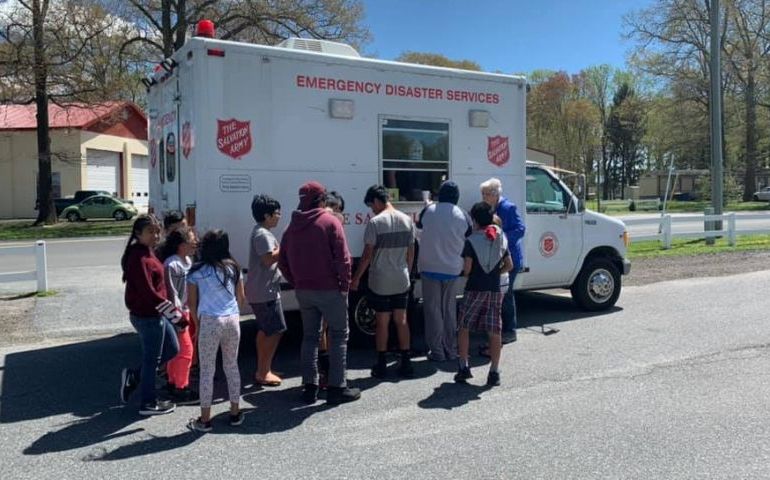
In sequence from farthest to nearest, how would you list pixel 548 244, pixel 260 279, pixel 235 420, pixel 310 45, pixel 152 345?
pixel 548 244 → pixel 310 45 → pixel 260 279 → pixel 152 345 → pixel 235 420

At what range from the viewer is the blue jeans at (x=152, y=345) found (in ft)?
17.1

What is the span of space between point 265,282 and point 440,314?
6.05 feet

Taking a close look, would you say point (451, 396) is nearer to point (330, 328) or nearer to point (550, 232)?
point (330, 328)

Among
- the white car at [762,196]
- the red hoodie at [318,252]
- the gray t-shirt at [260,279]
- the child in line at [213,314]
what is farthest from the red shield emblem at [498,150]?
the white car at [762,196]

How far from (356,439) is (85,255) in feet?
51.3

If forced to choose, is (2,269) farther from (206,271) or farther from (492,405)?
(492,405)

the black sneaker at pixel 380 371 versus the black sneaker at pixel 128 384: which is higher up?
the black sneaker at pixel 128 384

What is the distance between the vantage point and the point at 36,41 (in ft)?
78.0

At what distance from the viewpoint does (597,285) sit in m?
9.32

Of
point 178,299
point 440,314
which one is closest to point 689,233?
point 440,314

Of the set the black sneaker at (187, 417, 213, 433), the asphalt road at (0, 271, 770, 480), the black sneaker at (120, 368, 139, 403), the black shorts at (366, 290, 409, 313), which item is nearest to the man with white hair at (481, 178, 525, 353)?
the asphalt road at (0, 271, 770, 480)

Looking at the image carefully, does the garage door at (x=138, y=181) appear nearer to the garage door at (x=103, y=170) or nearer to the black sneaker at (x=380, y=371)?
the garage door at (x=103, y=170)

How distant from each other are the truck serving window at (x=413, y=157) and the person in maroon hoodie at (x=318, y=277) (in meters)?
1.89

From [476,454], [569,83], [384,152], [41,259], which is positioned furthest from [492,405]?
[569,83]
